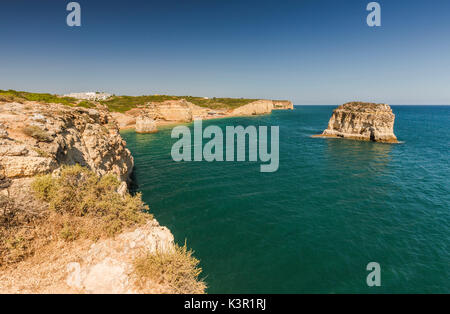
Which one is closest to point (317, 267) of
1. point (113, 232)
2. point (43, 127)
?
point (113, 232)

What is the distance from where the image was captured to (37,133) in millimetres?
9031

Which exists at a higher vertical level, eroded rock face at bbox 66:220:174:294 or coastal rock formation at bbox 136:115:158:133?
coastal rock formation at bbox 136:115:158:133

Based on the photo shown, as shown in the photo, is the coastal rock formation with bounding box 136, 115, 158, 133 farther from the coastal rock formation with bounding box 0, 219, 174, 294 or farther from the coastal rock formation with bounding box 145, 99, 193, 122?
the coastal rock formation with bounding box 0, 219, 174, 294

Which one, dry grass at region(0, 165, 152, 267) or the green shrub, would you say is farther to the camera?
the green shrub

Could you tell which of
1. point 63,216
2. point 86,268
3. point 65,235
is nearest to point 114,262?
point 86,268

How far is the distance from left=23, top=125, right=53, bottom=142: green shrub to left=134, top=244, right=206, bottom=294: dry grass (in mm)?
8189

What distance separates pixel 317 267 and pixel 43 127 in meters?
16.2

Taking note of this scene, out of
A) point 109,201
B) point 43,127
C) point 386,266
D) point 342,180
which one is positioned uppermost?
point 43,127

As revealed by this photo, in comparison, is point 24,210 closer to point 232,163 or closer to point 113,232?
point 113,232

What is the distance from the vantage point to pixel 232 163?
26.8 m

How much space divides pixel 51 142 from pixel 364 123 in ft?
181

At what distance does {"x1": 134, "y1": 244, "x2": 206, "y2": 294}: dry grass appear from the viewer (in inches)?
197

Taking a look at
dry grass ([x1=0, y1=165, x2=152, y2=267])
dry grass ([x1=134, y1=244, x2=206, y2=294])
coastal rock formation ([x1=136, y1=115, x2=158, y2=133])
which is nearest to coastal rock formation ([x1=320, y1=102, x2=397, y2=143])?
coastal rock formation ([x1=136, y1=115, x2=158, y2=133])

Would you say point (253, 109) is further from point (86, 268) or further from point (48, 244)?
point (86, 268)
